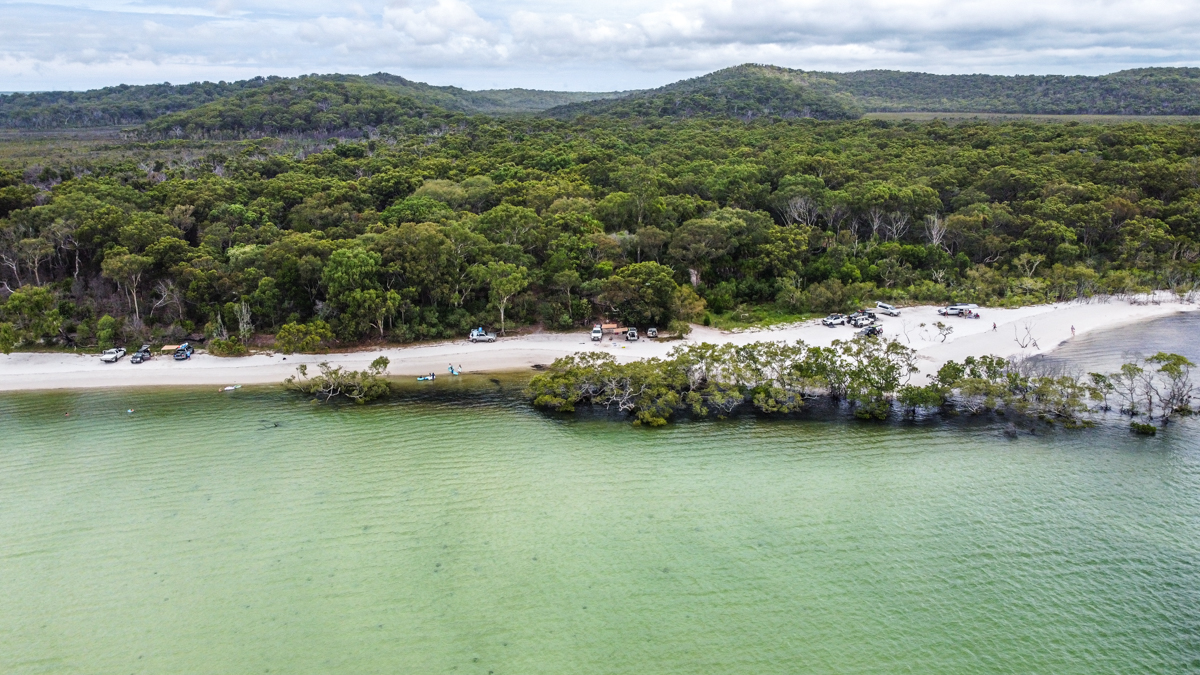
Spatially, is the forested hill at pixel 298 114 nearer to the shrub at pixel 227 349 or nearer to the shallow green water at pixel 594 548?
the shrub at pixel 227 349

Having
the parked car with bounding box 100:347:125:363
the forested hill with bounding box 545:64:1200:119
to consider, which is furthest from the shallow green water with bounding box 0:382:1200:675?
the forested hill with bounding box 545:64:1200:119

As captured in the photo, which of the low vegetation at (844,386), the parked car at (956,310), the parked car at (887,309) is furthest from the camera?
the parked car at (887,309)

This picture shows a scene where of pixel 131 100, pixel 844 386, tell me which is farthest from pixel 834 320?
pixel 131 100

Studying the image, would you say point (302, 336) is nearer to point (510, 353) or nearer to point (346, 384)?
point (346, 384)

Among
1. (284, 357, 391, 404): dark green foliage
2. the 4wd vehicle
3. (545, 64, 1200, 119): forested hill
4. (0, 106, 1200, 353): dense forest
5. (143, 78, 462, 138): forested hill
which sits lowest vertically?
(284, 357, 391, 404): dark green foliage

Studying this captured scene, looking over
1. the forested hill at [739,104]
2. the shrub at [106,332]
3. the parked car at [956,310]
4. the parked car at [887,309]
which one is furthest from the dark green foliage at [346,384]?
the forested hill at [739,104]

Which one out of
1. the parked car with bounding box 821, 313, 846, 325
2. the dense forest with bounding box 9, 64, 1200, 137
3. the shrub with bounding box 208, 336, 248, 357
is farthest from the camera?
the dense forest with bounding box 9, 64, 1200, 137

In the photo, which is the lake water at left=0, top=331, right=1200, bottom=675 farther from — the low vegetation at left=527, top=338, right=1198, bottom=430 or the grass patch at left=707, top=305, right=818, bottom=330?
the grass patch at left=707, top=305, right=818, bottom=330
